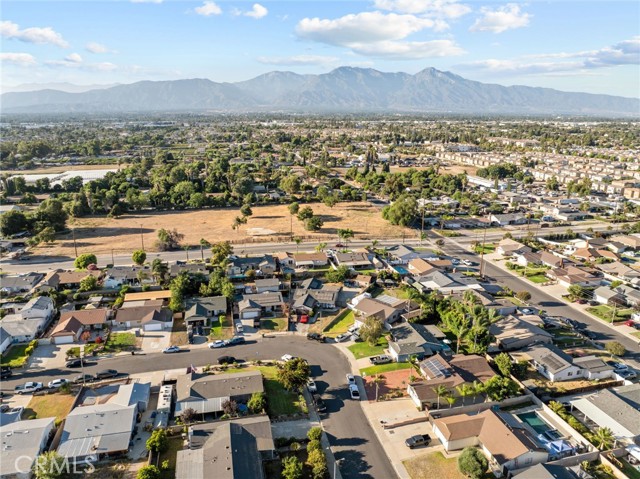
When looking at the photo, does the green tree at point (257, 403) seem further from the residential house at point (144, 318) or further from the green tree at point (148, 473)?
the residential house at point (144, 318)

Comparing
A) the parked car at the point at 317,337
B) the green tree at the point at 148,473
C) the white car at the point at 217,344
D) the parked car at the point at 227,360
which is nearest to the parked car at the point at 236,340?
the white car at the point at 217,344

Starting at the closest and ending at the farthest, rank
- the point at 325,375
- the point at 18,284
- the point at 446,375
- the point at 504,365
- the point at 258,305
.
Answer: the point at 446,375, the point at 504,365, the point at 325,375, the point at 258,305, the point at 18,284

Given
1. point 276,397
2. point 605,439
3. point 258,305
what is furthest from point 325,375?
point 605,439

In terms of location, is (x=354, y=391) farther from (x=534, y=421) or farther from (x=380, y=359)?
(x=534, y=421)

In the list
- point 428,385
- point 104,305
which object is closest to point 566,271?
point 428,385

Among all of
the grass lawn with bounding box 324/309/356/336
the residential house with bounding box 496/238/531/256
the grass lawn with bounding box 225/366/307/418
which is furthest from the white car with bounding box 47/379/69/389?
the residential house with bounding box 496/238/531/256

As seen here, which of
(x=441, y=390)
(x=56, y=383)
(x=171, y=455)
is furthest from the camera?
(x=56, y=383)
